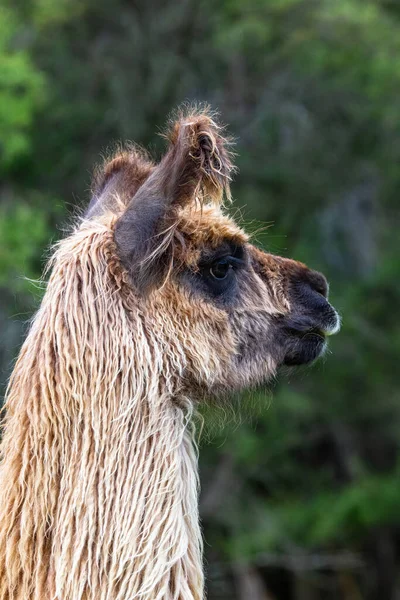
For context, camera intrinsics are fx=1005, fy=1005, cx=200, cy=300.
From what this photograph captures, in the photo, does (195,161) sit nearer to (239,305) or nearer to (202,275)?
(202,275)

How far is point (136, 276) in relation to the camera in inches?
157

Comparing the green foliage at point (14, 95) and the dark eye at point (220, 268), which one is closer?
the dark eye at point (220, 268)

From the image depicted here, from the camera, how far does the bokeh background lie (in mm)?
16828

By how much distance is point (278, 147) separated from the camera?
17.3 metres

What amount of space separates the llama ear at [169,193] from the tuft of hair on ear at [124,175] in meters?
0.54

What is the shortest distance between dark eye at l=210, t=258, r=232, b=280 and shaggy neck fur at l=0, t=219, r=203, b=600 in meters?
0.45

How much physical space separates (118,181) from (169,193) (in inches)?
29.8

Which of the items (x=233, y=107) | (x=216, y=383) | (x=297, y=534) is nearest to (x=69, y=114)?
(x=233, y=107)

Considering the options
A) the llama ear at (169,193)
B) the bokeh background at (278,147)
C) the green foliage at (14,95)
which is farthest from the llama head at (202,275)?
the bokeh background at (278,147)

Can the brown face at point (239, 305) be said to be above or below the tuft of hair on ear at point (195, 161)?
below

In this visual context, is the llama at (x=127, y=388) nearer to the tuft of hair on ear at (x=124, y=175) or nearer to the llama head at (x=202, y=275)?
the llama head at (x=202, y=275)

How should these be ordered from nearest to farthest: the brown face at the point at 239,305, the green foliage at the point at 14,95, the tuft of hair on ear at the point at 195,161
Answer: the tuft of hair on ear at the point at 195,161
the brown face at the point at 239,305
the green foliage at the point at 14,95

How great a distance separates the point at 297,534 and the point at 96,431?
15.2m

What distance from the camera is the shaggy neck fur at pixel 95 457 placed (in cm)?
365
